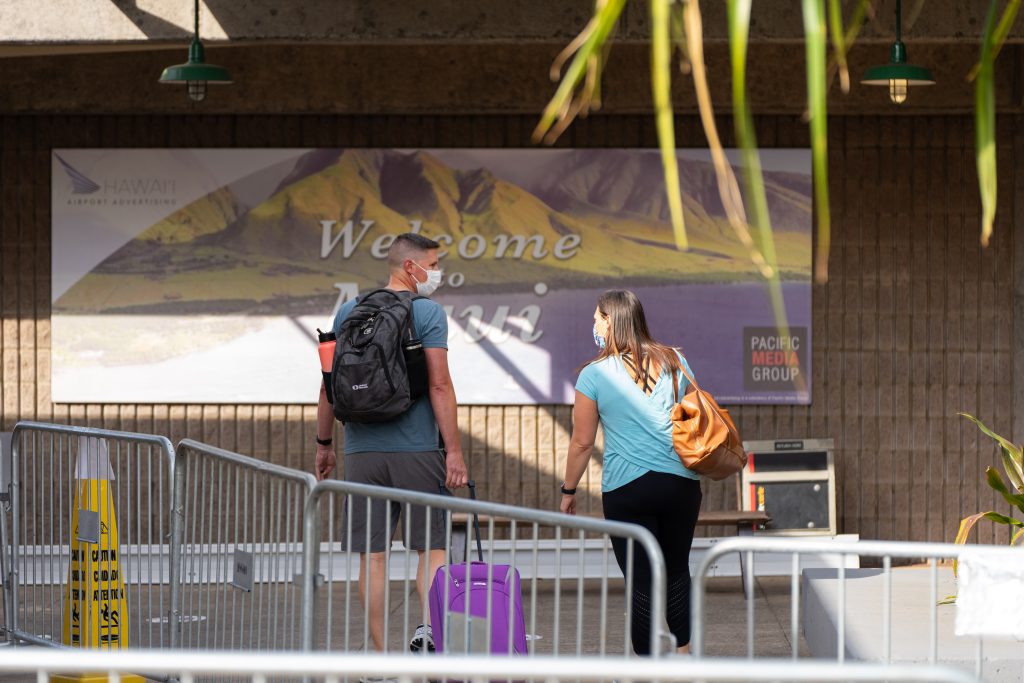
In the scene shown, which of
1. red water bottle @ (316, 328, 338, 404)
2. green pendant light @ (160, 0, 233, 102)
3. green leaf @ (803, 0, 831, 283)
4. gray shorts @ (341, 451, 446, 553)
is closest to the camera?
green leaf @ (803, 0, 831, 283)

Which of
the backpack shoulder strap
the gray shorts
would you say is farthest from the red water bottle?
the backpack shoulder strap

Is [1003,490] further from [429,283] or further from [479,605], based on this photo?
[479,605]

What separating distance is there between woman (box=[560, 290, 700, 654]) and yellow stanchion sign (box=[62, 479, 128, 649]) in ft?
7.31

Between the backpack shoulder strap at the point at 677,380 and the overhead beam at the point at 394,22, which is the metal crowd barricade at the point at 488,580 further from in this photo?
the overhead beam at the point at 394,22

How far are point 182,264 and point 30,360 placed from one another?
127cm

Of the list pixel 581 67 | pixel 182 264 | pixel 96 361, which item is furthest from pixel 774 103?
pixel 581 67

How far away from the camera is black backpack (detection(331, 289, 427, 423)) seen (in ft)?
20.4

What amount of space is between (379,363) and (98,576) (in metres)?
1.74

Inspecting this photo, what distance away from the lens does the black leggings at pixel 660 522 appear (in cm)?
603

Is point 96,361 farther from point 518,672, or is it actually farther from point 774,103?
point 518,672

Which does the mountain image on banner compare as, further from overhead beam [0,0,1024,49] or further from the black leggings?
the black leggings

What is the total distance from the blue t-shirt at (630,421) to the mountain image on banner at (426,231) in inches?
155

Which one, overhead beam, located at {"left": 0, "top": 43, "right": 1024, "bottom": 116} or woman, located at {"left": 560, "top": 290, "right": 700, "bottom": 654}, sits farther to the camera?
overhead beam, located at {"left": 0, "top": 43, "right": 1024, "bottom": 116}

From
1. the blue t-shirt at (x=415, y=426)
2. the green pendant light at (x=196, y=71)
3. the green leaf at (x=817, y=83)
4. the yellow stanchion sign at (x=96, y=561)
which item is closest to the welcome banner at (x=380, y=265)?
the green pendant light at (x=196, y=71)
